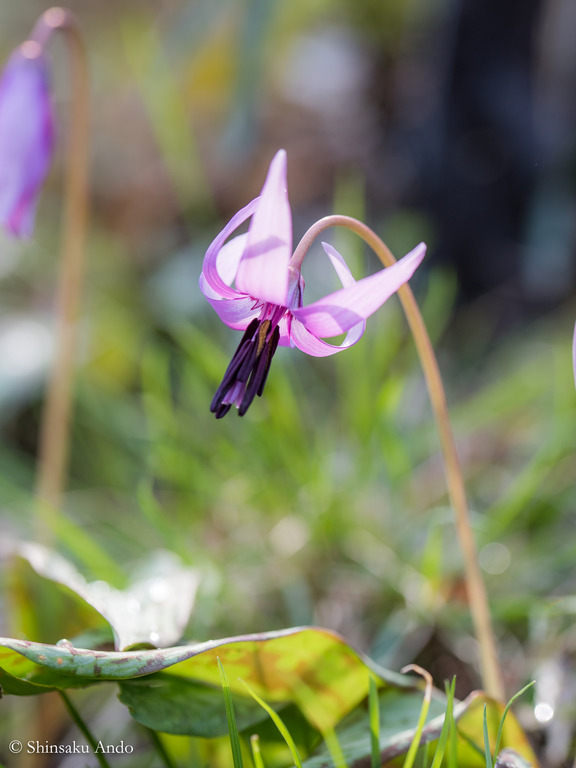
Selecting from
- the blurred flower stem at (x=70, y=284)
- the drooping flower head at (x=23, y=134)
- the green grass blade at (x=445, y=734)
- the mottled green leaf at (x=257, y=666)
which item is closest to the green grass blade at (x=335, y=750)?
the mottled green leaf at (x=257, y=666)

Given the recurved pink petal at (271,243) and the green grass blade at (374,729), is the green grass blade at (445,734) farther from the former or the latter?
the recurved pink petal at (271,243)

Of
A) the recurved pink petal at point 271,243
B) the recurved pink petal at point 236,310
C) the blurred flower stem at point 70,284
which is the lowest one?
the recurved pink petal at point 271,243

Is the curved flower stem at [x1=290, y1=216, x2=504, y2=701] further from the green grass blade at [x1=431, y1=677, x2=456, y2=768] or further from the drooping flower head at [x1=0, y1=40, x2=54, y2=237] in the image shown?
the drooping flower head at [x1=0, y1=40, x2=54, y2=237]

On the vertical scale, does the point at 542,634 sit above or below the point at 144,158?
below

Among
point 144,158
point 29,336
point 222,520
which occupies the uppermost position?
point 144,158

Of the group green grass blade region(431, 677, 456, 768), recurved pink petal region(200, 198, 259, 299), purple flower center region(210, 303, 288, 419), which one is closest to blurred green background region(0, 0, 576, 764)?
green grass blade region(431, 677, 456, 768)

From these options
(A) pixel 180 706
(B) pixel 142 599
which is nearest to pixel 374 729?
(A) pixel 180 706

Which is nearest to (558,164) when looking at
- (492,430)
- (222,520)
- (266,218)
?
(492,430)

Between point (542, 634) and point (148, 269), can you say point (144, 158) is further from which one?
point (542, 634)
